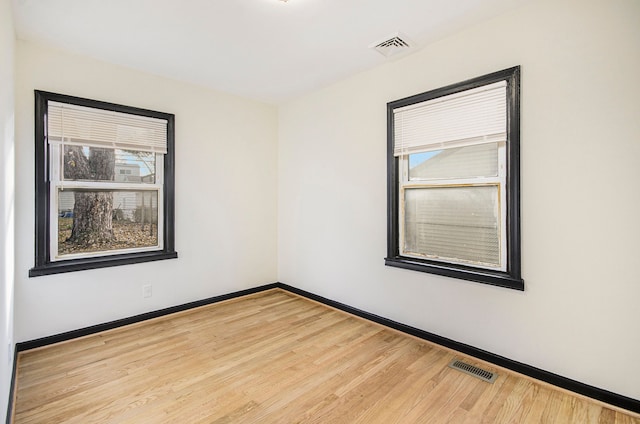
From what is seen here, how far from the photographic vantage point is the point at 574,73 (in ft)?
6.52

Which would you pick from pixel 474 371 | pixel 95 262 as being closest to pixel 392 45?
pixel 474 371

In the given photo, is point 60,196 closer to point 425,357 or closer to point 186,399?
point 186,399

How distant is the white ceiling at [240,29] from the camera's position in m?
2.14

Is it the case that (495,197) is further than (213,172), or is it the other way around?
(213,172)

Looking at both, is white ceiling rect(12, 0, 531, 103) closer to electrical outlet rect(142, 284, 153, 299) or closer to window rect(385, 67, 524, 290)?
window rect(385, 67, 524, 290)

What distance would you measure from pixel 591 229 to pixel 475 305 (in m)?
0.93

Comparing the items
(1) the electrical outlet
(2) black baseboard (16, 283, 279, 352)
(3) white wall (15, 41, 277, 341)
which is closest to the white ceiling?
(3) white wall (15, 41, 277, 341)

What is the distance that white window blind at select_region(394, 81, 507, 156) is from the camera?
→ 2322 millimetres

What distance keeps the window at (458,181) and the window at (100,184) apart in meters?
2.41

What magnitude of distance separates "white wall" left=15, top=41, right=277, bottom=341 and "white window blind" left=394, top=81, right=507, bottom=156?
203 cm

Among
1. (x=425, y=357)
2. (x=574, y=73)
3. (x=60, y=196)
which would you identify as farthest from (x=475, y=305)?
(x=60, y=196)

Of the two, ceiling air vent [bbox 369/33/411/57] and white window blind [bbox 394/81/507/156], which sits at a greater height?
ceiling air vent [bbox 369/33/411/57]

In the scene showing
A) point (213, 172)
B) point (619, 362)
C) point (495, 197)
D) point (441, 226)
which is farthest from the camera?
point (213, 172)

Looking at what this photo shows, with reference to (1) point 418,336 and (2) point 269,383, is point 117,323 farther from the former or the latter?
(1) point 418,336
